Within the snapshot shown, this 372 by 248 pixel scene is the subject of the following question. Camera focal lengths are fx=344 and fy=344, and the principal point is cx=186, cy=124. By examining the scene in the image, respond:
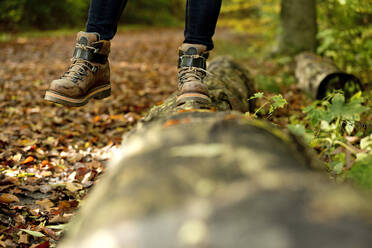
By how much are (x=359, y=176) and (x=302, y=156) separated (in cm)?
25

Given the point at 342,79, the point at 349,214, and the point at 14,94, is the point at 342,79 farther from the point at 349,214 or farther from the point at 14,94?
the point at 14,94

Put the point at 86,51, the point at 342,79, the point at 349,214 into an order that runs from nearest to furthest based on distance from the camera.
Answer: the point at 349,214, the point at 86,51, the point at 342,79

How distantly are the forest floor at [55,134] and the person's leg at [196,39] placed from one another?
559mm

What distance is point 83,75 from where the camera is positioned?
7.16ft

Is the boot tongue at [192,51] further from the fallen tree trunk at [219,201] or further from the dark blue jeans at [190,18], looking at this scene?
the fallen tree trunk at [219,201]

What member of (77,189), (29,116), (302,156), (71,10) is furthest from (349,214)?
(71,10)

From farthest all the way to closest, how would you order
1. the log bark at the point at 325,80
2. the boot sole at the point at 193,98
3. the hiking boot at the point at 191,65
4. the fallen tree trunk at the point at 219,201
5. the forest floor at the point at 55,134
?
the log bark at the point at 325,80, the hiking boot at the point at 191,65, the forest floor at the point at 55,134, the boot sole at the point at 193,98, the fallen tree trunk at the point at 219,201

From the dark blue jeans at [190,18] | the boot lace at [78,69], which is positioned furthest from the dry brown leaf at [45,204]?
the dark blue jeans at [190,18]

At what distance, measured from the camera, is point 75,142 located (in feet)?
9.99

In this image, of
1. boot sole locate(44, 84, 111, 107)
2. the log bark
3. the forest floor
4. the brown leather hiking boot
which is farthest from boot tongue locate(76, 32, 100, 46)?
the log bark

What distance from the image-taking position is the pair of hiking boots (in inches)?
81.0

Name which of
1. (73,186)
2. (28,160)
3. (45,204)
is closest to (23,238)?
(45,204)

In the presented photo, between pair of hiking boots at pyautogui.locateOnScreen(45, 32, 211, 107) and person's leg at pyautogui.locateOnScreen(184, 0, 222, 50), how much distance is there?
0.19 ft

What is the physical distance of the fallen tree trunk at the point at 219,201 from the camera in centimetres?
68
